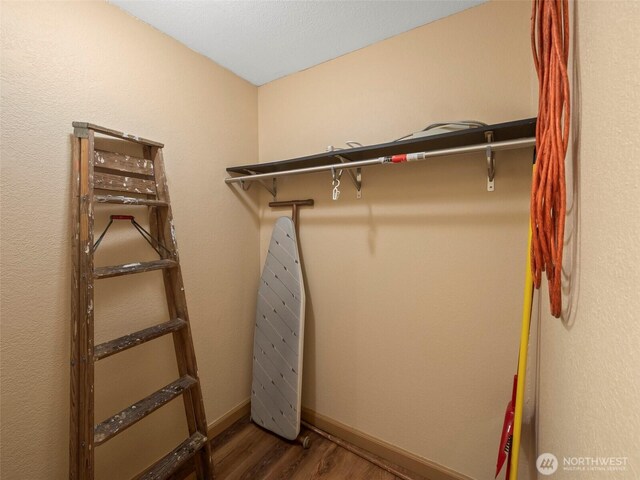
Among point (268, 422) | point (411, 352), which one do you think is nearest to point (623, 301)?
point (411, 352)

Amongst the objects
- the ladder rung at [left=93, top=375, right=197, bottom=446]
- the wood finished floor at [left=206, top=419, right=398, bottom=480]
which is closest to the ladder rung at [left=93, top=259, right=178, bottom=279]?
the ladder rung at [left=93, top=375, right=197, bottom=446]

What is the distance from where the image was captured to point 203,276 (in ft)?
5.78

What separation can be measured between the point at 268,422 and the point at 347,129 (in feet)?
6.58

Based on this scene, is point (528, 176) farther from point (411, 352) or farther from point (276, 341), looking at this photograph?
point (276, 341)

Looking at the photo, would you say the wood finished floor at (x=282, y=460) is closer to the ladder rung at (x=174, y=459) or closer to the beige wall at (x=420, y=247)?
the beige wall at (x=420, y=247)

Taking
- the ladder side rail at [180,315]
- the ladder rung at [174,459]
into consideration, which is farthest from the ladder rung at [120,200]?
the ladder rung at [174,459]

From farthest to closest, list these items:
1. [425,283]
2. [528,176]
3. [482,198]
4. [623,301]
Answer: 1. [425,283]
2. [482,198]
3. [528,176]
4. [623,301]

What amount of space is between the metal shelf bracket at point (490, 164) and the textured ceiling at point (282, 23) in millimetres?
716

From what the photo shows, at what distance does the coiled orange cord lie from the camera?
558 millimetres

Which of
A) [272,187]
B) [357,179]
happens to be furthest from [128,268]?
[357,179]

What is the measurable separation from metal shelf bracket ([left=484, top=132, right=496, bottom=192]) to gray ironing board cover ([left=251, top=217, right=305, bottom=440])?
3.79 feet

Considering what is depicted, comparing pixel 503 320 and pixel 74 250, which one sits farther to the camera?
pixel 503 320

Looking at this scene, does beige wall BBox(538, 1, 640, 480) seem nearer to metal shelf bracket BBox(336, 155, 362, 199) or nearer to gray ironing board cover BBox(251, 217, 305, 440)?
metal shelf bracket BBox(336, 155, 362, 199)

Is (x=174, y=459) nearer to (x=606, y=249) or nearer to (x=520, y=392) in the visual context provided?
(x=520, y=392)
